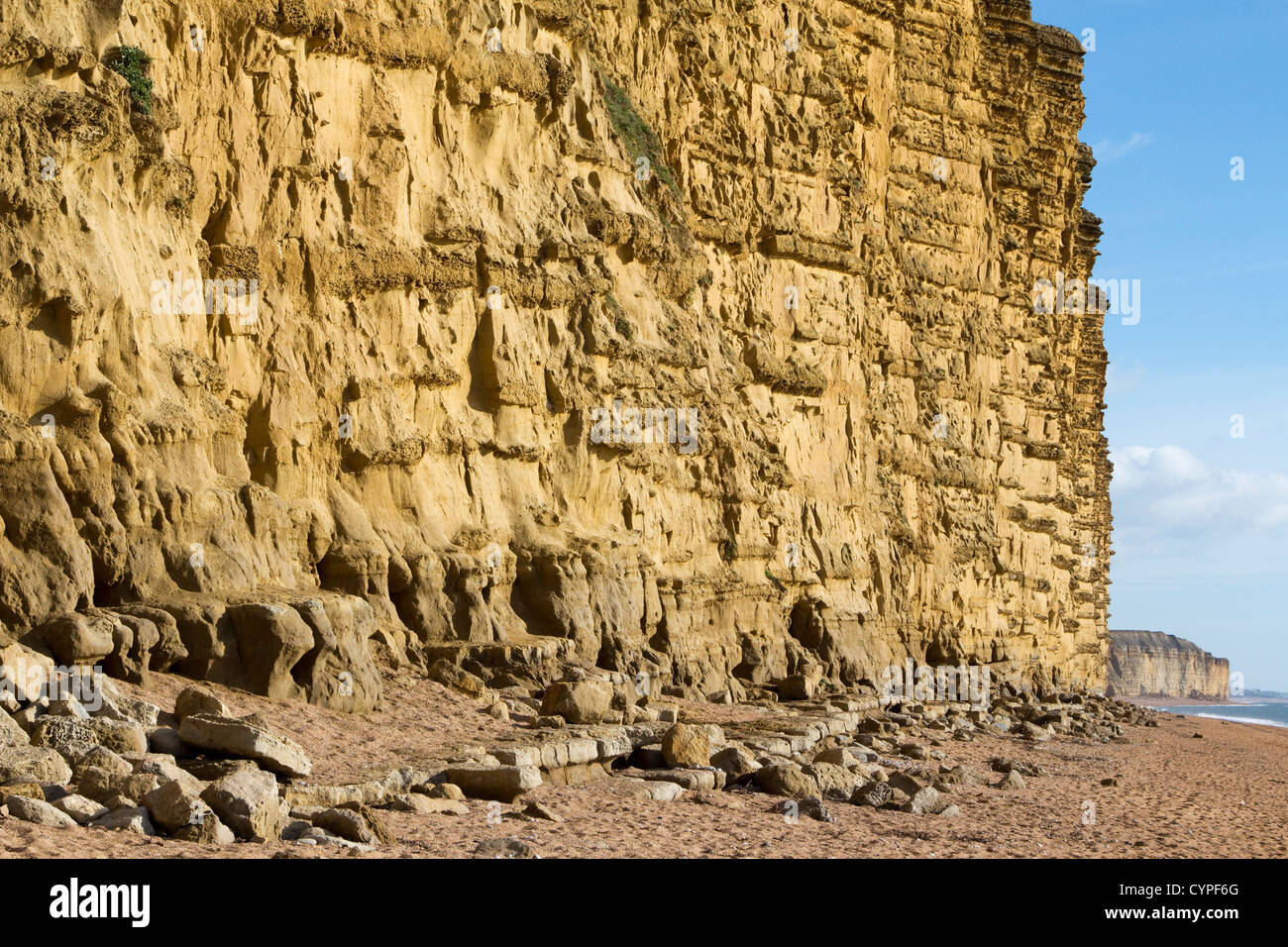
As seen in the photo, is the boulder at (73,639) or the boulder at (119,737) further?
the boulder at (73,639)

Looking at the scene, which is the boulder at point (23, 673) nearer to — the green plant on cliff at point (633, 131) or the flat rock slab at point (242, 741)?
the flat rock slab at point (242, 741)

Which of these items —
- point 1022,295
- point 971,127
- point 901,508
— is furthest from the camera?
point 1022,295

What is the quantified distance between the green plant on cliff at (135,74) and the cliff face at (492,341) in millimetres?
173

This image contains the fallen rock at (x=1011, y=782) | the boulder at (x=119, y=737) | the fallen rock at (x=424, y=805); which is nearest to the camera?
the boulder at (x=119, y=737)

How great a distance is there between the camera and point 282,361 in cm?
1335

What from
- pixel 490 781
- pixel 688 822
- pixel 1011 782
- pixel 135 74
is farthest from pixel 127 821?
pixel 1011 782

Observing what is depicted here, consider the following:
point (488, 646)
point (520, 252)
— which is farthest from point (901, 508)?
point (488, 646)

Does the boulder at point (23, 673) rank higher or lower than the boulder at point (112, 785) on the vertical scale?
higher

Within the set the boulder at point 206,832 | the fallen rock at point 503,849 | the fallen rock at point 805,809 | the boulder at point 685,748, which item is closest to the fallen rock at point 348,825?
the fallen rock at point 503,849

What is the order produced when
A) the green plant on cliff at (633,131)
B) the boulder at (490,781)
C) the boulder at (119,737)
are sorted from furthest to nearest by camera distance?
the green plant on cliff at (633,131) → the boulder at (490,781) → the boulder at (119,737)

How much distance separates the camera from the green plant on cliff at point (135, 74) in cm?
1185

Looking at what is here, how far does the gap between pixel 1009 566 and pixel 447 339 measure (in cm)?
2096
